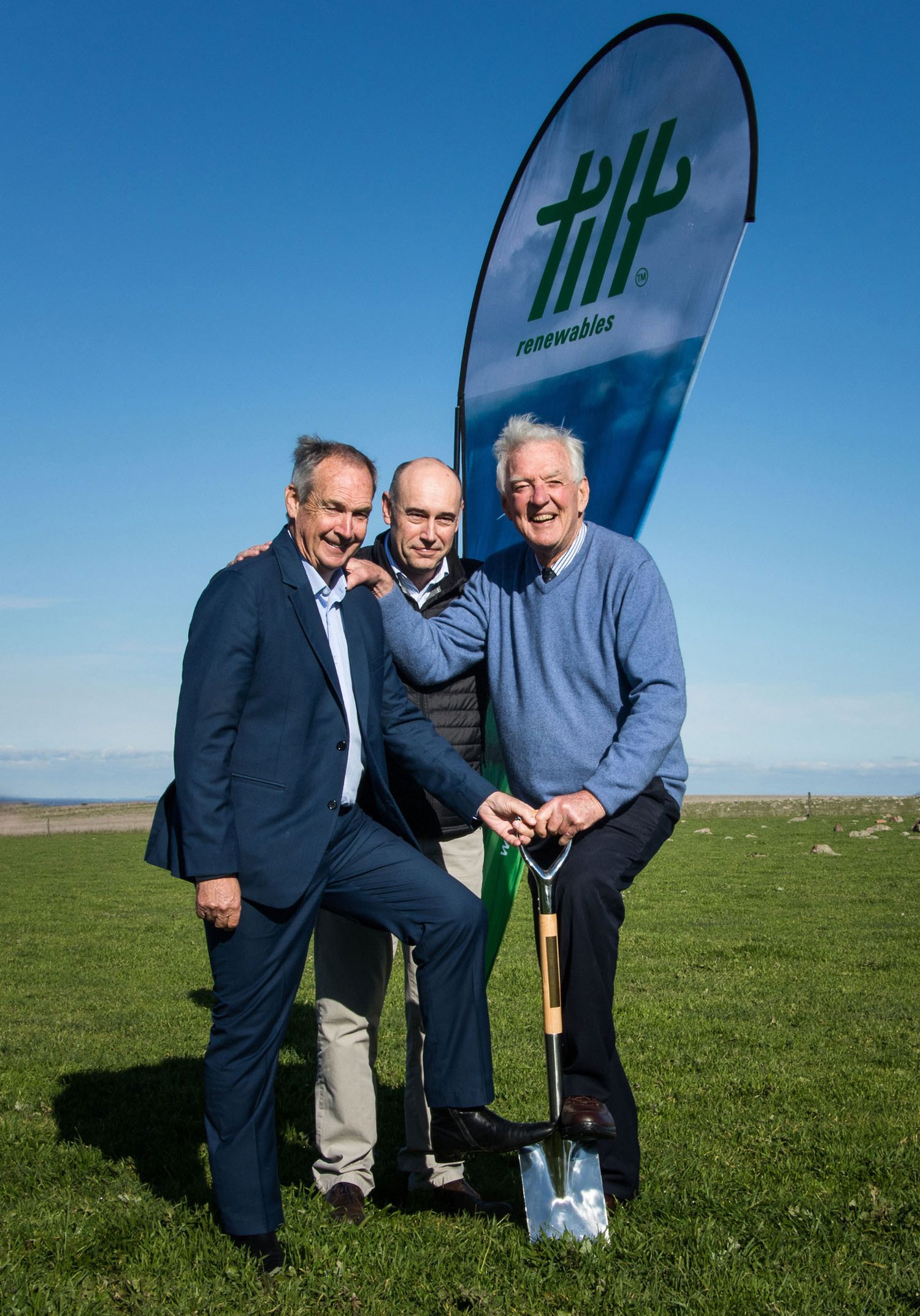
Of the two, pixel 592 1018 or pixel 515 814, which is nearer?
pixel 592 1018

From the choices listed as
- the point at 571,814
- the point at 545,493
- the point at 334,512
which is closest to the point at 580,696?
the point at 571,814

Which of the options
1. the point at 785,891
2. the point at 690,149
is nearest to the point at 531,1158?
the point at 690,149

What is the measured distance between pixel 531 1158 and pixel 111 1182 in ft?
6.56

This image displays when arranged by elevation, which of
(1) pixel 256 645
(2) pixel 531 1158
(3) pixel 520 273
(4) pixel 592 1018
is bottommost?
(2) pixel 531 1158

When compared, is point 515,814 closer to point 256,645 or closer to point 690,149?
point 256,645

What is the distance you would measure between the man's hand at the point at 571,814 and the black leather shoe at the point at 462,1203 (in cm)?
148

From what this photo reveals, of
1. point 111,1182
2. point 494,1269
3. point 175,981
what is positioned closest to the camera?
point 494,1269

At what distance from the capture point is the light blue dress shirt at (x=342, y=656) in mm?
4199

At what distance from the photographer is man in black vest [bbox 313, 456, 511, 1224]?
14.7 feet

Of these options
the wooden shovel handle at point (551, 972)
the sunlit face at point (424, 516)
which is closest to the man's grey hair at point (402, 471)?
the sunlit face at point (424, 516)

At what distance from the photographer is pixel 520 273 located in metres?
7.06

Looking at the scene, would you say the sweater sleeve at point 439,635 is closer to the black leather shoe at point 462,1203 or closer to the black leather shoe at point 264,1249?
Answer: the black leather shoe at point 462,1203

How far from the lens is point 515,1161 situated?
16.9 feet

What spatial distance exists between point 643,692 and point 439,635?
987 mm
